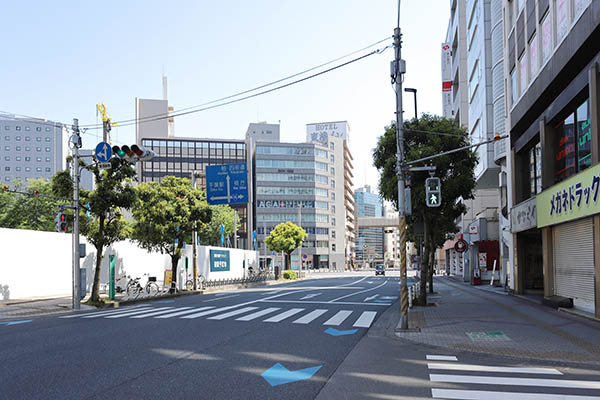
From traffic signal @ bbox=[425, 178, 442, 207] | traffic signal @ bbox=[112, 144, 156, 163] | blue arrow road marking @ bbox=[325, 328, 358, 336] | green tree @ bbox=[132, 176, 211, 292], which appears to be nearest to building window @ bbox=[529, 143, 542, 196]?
traffic signal @ bbox=[425, 178, 442, 207]

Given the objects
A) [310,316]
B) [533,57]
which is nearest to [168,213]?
[310,316]

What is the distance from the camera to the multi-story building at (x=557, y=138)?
1454cm

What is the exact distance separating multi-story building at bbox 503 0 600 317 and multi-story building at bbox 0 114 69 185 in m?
136

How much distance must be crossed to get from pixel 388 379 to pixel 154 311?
12679mm

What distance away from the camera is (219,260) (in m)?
43.8

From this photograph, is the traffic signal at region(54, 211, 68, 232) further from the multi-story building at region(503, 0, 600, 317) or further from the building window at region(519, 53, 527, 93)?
the building window at region(519, 53, 527, 93)

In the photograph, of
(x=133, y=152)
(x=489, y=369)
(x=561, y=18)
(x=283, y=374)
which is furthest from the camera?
(x=561, y=18)

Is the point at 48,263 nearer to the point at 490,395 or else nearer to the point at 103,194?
the point at 103,194

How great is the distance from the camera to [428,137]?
781 inches

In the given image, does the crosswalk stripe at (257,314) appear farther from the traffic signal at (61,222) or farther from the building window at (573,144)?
the building window at (573,144)

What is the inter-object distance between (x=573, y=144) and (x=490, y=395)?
1404 centimetres

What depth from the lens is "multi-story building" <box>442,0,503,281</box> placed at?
36031 millimetres

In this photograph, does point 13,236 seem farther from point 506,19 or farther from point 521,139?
point 506,19

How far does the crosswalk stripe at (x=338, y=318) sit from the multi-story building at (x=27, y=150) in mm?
138376
